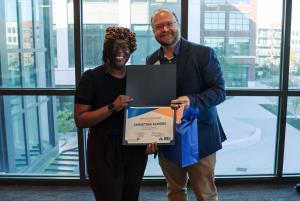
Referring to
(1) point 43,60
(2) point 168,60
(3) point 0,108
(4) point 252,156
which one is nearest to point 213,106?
(2) point 168,60

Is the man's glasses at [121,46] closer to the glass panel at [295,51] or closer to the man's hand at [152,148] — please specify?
the man's hand at [152,148]

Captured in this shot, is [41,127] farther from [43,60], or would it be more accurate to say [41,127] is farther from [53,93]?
[43,60]

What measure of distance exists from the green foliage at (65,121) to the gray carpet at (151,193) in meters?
0.57

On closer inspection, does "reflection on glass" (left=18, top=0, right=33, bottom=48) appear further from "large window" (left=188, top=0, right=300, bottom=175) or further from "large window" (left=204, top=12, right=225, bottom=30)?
"large window" (left=204, top=12, right=225, bottom=30)

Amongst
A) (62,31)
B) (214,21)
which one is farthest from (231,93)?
(62,31)

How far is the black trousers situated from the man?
114 mm

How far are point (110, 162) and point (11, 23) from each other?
218cm

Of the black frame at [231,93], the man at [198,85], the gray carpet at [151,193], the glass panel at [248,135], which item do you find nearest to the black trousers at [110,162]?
the man at [198,85]

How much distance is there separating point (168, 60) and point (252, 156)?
1.98 m

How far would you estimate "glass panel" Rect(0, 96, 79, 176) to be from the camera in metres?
3.36

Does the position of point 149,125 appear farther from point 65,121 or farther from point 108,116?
point 65,121

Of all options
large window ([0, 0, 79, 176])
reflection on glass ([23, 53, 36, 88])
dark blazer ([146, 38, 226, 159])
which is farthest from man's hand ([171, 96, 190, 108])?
reflection on glass ([23, 53, 36, 88])

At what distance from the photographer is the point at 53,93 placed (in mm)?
3252

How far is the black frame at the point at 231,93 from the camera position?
10.3 ft
